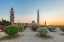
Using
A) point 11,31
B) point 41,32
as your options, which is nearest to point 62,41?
point 41,32

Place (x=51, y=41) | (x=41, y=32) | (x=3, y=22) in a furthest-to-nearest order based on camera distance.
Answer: (x=3, y=22), (x=41, y=32), (x=51, y=41)

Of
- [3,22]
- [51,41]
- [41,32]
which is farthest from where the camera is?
[3,22]

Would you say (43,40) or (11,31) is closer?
(43,40)

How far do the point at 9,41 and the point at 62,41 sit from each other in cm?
640

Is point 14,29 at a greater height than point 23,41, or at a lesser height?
greater

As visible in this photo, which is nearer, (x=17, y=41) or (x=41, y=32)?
(x=17, y=41)

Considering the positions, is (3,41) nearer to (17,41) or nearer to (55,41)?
(17,41)

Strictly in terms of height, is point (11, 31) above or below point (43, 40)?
above

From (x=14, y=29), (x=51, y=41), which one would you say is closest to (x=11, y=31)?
(x=14, y=29)

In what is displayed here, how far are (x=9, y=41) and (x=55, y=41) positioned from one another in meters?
A: 5.57

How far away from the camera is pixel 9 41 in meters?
13.5

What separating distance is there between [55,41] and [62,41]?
0.84m

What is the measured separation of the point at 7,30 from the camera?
15.4 meters

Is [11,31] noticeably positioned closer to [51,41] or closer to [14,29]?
[14,29]
